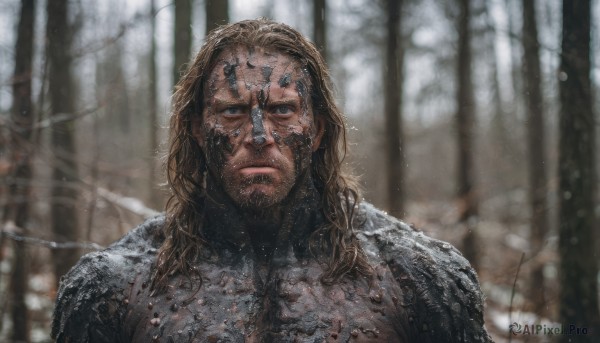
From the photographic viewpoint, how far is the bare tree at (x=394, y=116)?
9.73 m

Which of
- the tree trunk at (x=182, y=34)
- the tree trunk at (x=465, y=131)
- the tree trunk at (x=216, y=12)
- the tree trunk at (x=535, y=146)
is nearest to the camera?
the tree trunk at (x=216, y=12)

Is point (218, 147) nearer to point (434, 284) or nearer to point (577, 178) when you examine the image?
point (434, 284)

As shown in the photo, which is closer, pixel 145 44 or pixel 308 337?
pixel 308 337

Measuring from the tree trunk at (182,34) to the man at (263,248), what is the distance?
318 cm

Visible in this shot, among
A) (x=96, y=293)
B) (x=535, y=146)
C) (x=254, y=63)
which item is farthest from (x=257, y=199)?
(x=535, y=146)

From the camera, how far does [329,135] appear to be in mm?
3303

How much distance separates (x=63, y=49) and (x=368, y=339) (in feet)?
22.4

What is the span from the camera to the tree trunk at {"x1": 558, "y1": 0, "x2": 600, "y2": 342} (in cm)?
522

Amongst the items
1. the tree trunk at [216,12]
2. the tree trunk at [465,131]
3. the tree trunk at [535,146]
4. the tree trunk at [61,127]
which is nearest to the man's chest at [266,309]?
the tree trunk at [216,12]

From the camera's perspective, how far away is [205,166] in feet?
10.9

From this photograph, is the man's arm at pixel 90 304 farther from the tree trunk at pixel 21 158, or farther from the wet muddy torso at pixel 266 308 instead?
the tree trunk at pixel 21 158

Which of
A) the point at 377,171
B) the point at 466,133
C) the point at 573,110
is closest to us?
the point at 573,110

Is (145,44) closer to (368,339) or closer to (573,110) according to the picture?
(573,110)

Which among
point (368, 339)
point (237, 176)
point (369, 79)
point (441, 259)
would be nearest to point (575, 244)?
point (441, 259)
